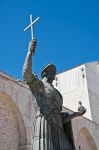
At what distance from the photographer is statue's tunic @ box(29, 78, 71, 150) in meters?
3.61

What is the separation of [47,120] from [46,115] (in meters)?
0.07

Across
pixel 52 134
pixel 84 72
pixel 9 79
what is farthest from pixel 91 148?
pixel 52 134

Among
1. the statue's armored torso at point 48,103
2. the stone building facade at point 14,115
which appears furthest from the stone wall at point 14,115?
the statue's armored torso at point 48,103

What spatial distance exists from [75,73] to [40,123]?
2176 centimetres

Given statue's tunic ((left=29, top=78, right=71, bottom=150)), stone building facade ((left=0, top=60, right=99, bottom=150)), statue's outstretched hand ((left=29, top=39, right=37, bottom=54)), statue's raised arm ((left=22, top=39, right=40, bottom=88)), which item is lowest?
statue's tunic ((left=29, top=78, right=71, bottom=150))

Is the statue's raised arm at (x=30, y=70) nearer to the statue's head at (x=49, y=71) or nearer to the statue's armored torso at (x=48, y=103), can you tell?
the statue's armored torso at (x=48, y=103)

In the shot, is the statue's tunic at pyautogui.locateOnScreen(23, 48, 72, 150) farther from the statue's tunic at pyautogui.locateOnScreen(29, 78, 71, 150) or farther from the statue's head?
the statue's head

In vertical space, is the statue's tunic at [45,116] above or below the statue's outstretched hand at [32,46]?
below

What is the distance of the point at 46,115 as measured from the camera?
380cm

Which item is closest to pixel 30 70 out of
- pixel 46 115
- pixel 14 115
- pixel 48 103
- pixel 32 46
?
pixel 32 46

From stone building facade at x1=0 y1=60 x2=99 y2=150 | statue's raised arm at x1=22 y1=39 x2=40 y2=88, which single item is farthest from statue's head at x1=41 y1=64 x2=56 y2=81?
stone building facade at x1=0 y1=60 x2=99 y2=150

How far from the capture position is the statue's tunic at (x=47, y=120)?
3.61 m

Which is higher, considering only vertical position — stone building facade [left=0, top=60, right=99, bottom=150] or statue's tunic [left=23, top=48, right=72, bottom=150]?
stone building facade [left=0, top=60, right=99, bottom=150]

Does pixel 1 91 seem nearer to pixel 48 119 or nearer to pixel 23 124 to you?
pixel 23 124
